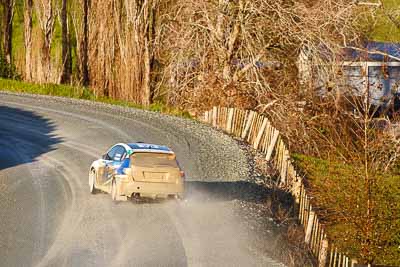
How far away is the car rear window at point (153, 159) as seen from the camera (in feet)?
56.1

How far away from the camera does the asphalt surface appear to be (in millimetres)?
14086

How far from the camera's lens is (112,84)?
43.0 m

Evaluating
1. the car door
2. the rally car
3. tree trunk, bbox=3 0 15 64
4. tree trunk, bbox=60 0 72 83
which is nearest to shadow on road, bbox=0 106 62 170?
the car door

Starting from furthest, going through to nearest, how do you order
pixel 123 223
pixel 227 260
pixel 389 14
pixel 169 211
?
pixel 389 14
pixel 169 211
pixel 123 223
pixel 227 260

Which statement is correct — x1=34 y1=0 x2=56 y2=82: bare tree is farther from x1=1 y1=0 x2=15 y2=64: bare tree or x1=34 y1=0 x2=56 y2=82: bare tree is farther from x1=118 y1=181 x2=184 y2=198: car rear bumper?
x1=118 y1=181 x2=184 y2=198: car rear bumper

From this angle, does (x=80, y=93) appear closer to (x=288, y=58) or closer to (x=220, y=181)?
(x=288, y=58)

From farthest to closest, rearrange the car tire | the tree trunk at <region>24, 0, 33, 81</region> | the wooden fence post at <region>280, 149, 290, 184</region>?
the tree trunk at <region>24, 0, 33, 81</region>
the wooden fence post at <region>280, 149, 290, 184</region>
the car tire

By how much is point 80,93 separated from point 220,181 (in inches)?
816

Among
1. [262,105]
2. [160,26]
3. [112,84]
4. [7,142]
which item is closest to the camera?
[7,142]

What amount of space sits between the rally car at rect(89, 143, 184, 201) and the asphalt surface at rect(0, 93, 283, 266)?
384mm

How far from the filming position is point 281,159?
2328 centimetres

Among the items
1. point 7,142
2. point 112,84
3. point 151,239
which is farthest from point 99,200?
point 112,84

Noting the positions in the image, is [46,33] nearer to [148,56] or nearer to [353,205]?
[148,56]

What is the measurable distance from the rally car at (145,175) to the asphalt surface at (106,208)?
0.38 metres
